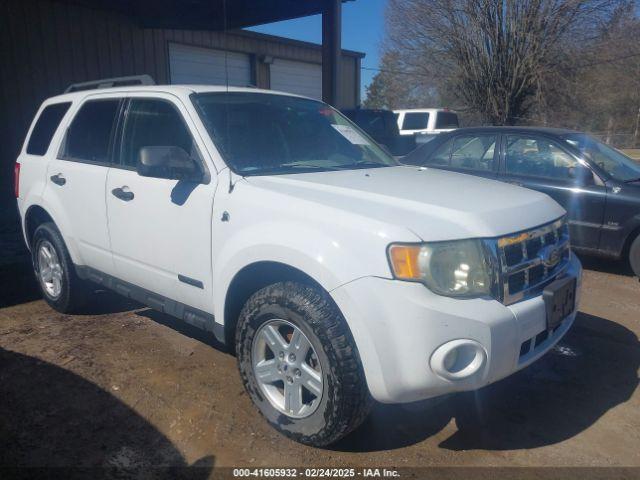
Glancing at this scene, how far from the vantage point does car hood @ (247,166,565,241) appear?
2.47m

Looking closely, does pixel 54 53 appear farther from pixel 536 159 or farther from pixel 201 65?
pixel 536 159

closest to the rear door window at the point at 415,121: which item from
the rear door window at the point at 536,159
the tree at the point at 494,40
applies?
the tree at the point at 494,40

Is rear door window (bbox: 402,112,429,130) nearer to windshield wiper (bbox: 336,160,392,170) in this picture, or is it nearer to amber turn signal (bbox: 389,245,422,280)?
windshield wiper (bbox: 336,160,392,170)

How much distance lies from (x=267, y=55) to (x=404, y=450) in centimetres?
1396

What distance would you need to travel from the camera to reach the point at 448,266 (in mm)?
2400

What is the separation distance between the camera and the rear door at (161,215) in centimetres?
314

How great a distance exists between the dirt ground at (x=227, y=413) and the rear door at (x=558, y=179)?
5.67 ft

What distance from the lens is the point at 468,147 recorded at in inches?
259

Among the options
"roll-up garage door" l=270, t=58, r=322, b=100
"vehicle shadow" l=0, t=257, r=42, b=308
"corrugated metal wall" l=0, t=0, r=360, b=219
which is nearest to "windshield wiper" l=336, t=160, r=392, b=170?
"vehicle shadow" l=0, t=257, r=42, b=308

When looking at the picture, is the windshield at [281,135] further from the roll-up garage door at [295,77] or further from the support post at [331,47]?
the roll-up garage door at [295,77]

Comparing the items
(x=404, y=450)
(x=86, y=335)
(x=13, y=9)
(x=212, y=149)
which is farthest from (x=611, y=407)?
(x=13, y=9)

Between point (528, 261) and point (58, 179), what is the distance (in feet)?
11.8

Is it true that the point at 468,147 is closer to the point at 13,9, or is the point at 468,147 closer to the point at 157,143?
the point at 157,143

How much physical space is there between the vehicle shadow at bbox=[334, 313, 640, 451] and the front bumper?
583 millimetres
